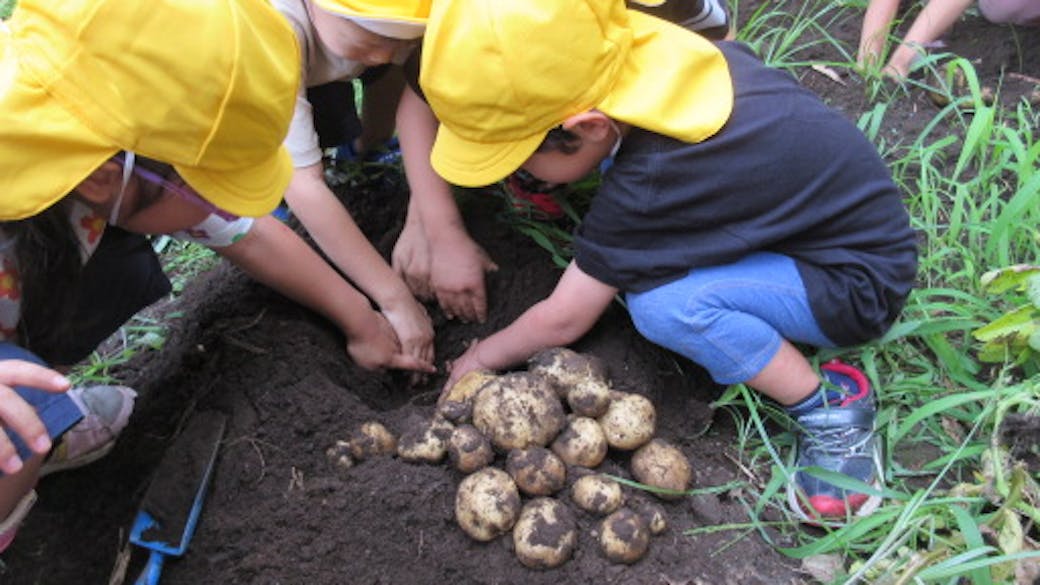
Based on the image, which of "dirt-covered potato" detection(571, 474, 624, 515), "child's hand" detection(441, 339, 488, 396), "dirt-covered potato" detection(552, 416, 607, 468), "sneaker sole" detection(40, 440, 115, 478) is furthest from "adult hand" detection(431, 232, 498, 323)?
"sneaker sole" detection(40, 440, 115, 478)

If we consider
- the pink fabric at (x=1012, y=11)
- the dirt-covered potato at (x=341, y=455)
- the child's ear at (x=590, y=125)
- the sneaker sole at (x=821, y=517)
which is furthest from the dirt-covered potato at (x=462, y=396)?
the pink fabric at (x=1012, y=11)

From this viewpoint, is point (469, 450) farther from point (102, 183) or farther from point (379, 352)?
point (102, 183)

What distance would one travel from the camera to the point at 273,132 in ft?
5.42

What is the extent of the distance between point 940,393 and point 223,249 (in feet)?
5.31

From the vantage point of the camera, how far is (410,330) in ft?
7.75

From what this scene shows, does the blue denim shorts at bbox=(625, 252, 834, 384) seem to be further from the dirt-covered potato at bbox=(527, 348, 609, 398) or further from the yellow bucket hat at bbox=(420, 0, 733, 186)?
the yellow bucket hat at bbox=(420, 0, 733, 186)

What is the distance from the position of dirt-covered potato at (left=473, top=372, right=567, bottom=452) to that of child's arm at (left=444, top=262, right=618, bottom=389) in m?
0.24

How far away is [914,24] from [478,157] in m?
1.96

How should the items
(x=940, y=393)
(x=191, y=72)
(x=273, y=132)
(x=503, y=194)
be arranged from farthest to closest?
1. (x=503, y=194)
2. (x=940, y=393)
3. (x=273, y=132)
4. (x=191, y=72)

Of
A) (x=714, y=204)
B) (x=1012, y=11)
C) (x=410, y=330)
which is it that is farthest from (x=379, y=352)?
(x=1012, y=11)

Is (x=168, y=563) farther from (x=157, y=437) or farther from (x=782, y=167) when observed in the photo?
(x=782, y=167)

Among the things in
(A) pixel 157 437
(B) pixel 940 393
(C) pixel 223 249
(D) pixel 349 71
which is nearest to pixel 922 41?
(B) pixel 940 393

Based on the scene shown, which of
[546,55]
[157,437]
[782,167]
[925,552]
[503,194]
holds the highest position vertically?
[546,55]

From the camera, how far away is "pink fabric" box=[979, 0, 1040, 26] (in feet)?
10.3
